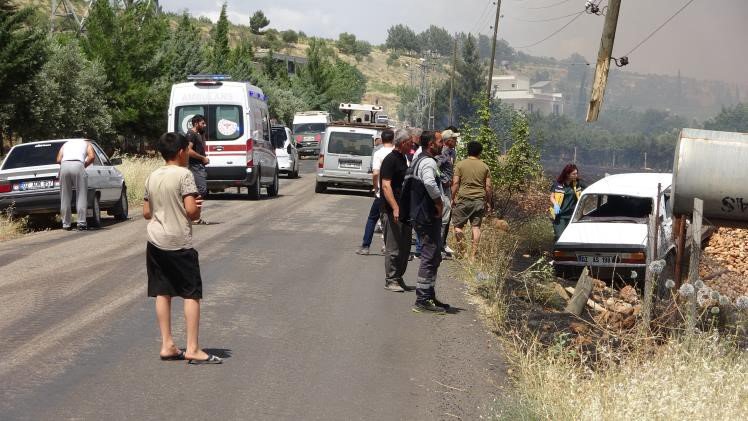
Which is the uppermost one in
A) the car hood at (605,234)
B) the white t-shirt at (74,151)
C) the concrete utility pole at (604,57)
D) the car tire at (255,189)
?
the concrete utility pole at (604,57)

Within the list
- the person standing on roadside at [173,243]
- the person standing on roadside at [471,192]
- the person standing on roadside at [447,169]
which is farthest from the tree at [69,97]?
the person standing on roadside at [173,243]

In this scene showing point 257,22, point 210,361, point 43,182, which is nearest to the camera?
point 210,361

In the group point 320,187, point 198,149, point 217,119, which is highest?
point 217,119

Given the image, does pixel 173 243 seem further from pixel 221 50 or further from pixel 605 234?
pixel 221 50

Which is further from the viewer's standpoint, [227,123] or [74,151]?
[227,123]

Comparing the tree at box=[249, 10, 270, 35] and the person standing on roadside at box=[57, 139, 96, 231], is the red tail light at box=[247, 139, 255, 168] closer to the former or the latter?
the person standing on roadside at box=[57, 139, 96, 231]

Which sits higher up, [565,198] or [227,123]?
[227,123]

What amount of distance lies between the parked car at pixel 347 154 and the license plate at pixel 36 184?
11.3 meters

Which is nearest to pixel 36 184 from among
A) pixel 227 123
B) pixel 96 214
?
pixel 96 214

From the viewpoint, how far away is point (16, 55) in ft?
95.4

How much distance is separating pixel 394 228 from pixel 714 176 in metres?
3.82

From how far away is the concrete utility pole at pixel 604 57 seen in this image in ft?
62.2

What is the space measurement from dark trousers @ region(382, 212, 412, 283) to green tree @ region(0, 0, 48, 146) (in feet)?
65.8

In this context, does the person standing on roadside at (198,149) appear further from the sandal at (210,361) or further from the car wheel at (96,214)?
the sandal at (210,361)
